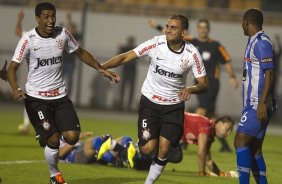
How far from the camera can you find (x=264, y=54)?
10.9 m

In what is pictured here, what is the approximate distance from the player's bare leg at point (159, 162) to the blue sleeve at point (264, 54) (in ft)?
5.53

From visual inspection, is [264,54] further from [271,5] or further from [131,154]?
[271,5]

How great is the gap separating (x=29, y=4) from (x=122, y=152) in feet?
54.5

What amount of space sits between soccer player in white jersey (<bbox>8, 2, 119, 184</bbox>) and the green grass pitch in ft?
2.30

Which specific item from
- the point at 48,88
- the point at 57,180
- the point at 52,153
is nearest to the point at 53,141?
the point at 52,153

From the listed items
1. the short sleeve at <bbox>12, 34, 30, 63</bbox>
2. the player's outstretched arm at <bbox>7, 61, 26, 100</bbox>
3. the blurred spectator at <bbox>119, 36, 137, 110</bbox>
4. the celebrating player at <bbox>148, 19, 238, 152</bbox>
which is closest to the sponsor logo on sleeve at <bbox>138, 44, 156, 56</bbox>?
the short sleeve at <bbox>12, 34, 30, 63</bbox>

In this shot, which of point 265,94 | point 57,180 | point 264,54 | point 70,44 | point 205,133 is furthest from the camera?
point 205,133

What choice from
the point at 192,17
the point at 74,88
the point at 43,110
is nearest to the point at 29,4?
the point at 74,88

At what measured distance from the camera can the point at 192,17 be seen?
2888cm

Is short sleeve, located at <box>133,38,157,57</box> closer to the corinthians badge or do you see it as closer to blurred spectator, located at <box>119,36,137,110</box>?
the corinthians badge

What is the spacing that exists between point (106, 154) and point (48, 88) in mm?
2818

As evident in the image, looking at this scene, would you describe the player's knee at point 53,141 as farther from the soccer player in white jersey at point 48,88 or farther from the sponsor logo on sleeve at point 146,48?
the sponsor logo on sleeve at point 146,48

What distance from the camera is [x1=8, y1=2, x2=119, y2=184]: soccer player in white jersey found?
38.5ft

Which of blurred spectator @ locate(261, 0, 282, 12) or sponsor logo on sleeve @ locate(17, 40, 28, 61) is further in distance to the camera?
blurred spectator @ locate(261, 0, 282, 12)
